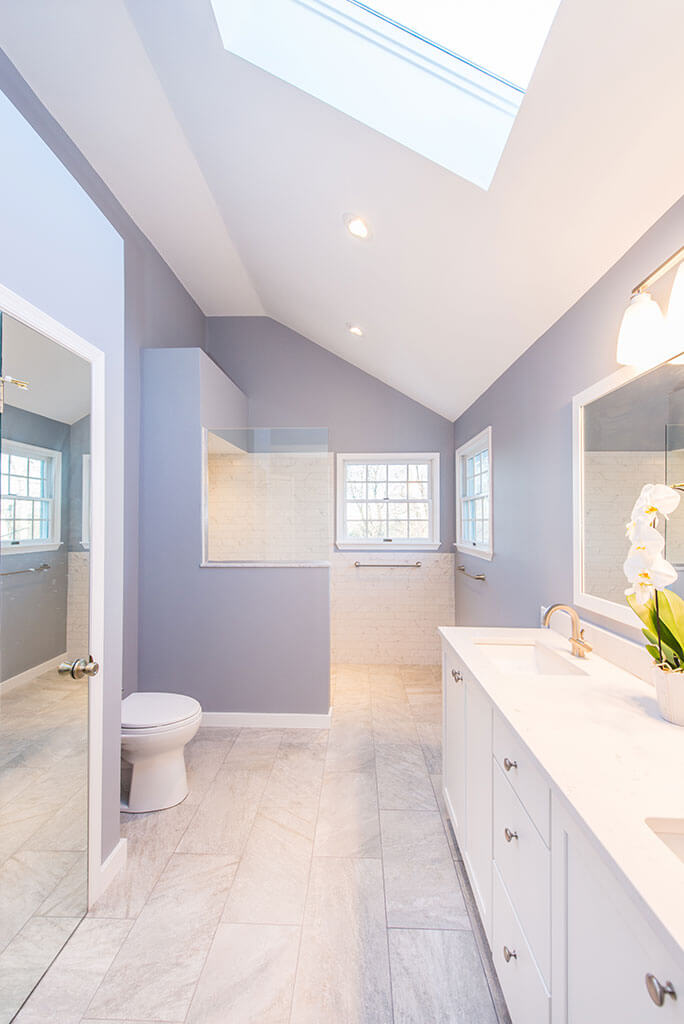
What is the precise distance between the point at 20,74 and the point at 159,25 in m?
0.76

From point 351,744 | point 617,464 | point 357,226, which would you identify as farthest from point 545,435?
point 351,744

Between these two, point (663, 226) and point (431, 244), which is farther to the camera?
point (431, 244)

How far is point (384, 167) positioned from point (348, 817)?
103 inches

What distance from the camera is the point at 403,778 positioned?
2.42 metres

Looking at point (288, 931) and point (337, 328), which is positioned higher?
point (337, 328)

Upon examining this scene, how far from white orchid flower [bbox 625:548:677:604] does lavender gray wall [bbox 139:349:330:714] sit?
6.66 ft

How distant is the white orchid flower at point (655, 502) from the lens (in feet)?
3.85

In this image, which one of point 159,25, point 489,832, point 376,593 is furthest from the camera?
point 376,593

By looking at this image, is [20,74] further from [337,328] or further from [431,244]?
[337,328]

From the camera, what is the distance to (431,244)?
6.80ft

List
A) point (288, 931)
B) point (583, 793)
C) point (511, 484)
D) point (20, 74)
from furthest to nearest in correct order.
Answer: point (511, 484), point (20, 74), point (288, 931), point (583, 793)

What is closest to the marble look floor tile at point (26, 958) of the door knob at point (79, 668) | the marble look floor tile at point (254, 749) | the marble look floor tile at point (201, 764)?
the door knob at point (79, 668)

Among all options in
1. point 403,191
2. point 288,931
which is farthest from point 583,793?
point 403,191

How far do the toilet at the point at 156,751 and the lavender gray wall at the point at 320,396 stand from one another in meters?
2.77
